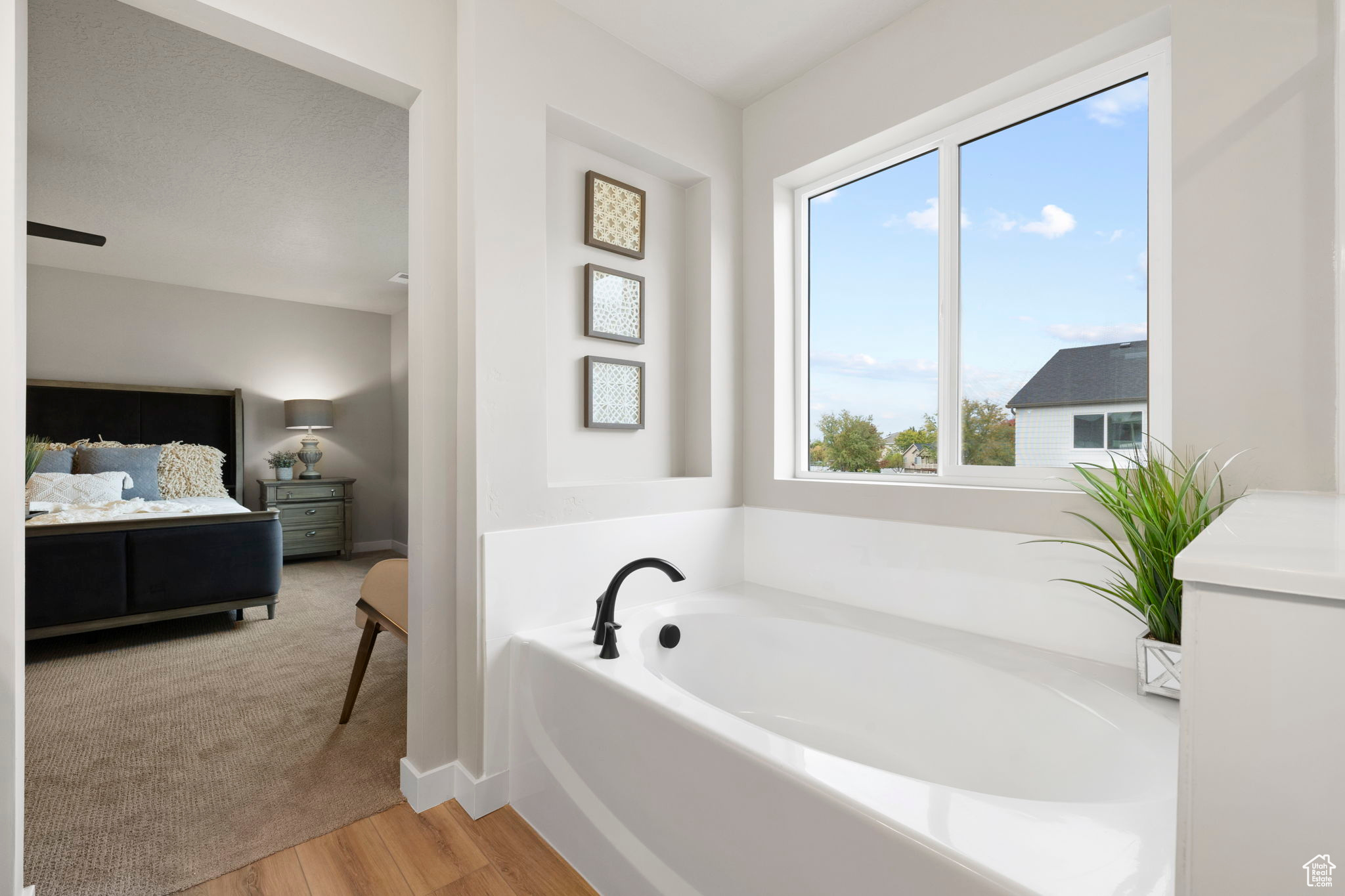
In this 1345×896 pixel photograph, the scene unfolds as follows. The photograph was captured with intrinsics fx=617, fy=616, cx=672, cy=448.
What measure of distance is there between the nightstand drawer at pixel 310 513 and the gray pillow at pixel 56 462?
141cm

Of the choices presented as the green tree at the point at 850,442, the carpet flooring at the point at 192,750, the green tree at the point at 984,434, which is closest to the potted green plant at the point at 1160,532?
the green tree at the point at 984,434

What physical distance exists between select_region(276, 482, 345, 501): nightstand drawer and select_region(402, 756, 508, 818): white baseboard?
14.3ft

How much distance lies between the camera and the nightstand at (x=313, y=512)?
5.39 meters

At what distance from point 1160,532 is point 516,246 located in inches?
73.3

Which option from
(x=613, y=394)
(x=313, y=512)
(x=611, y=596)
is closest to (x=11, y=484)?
(x=611, y=596)

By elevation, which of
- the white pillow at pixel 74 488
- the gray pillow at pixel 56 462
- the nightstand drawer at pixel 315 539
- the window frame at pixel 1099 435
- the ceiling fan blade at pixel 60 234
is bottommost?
the nightstand drawer at pixel 315 539

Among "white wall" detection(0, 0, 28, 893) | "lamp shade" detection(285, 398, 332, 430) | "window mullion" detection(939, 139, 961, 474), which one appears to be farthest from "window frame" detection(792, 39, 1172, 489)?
"lamp shade" detection(285, 398, 332, 430)

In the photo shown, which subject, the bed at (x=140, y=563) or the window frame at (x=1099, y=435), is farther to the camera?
the bed at (x=140, y=563)

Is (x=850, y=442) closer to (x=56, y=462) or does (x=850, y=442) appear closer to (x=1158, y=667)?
(x=1158, y=667)

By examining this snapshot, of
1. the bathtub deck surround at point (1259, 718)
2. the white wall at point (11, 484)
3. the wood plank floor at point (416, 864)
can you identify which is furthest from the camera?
the wood plank floor at point (416, 864)

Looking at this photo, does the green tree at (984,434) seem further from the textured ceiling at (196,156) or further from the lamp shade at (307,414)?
the lamp shade at (307,414)

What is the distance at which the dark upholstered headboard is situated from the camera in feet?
14.9

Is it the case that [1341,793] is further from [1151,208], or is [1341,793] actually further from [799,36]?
[799,36]

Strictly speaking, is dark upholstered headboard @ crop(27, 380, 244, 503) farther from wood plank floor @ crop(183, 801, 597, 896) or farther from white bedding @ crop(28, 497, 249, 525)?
wood plank floor @ crop(183, 801, 597, 896)
